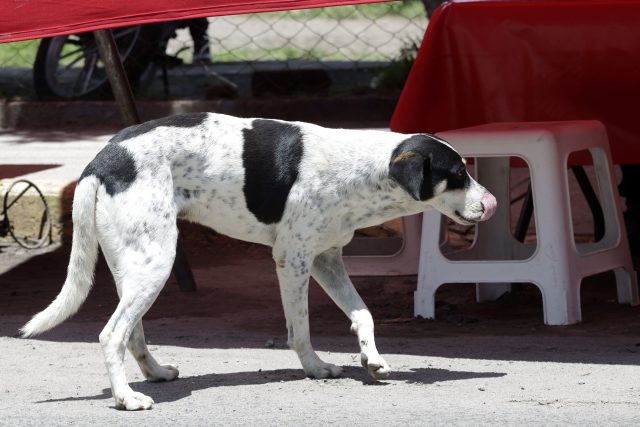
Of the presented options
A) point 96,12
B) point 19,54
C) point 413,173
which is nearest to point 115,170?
point 96,12

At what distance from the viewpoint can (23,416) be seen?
14.3 feet

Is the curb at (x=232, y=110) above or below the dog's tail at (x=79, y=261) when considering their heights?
below

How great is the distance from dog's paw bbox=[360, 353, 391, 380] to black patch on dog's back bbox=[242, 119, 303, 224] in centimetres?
58

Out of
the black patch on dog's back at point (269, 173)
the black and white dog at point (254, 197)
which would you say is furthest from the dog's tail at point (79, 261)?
the black patch on dog's back at point (269, 173)

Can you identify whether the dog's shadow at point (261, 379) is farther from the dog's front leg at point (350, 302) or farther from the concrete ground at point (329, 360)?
the dog's front leg at point (350, 302)

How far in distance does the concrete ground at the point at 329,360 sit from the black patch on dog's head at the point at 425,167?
71 centimetres

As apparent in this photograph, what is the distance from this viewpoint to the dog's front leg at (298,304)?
15.3 ft

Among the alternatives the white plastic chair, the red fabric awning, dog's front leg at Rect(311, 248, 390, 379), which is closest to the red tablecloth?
the white plastic chair

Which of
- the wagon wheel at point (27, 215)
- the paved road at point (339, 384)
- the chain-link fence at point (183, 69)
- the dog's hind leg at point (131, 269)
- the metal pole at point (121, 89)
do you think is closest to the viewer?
the paved road at point (339, 384)

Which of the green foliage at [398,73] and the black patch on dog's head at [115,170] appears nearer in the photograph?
the black patch on dog's head at [115,170]

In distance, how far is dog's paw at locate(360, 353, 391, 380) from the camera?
4594mm

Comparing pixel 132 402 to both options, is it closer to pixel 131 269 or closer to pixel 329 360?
pixel 131 269

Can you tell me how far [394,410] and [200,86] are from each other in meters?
8.59

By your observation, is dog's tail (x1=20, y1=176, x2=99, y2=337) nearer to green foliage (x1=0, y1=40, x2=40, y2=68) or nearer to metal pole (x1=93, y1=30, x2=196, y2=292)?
metal pole (x1=93, y1=30, x2=196, y2=292)
